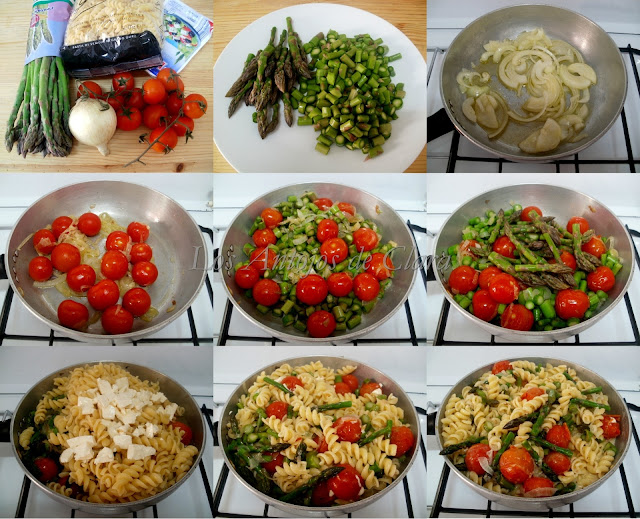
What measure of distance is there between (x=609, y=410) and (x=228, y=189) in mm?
1752

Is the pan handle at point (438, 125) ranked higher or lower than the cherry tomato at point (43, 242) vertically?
higher

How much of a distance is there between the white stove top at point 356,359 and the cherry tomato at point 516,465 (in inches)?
12.2

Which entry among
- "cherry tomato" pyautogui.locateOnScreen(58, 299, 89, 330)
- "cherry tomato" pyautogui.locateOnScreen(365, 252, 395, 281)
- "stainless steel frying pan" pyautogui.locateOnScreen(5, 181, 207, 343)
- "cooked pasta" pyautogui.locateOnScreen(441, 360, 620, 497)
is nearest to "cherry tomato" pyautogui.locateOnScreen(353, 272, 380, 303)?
"cherry tomato" pyautogui.locateOnScreen(365, 252, 395, 281)

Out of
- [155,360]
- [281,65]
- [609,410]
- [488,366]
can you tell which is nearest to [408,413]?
[488,366]

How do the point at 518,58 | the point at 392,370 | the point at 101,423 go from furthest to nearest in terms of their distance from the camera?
the point at 518,58 → the point at 392,370 → the point at 101,423

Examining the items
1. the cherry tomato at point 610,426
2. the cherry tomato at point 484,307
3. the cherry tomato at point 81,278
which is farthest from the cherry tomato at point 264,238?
the cherry tomato at point 610,426

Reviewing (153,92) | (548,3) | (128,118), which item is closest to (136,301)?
(128,118)

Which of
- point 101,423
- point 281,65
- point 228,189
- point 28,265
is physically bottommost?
point 101,423

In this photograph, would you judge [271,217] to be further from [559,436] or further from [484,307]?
[559,436]

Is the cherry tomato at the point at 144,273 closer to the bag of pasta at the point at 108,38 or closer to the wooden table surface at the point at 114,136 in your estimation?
the wooden table surface at the point at 114,136

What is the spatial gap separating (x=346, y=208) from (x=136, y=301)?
3.04ft

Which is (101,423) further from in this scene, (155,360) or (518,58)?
(518,58)

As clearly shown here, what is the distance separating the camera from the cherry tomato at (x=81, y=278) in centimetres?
224

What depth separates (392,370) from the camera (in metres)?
2.39
